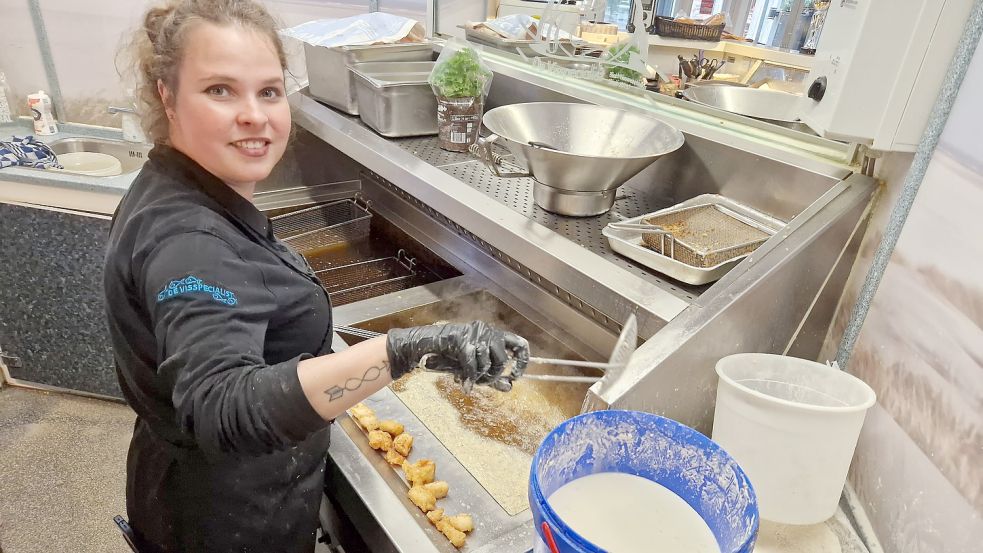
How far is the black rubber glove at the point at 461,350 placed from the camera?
789 millimetres

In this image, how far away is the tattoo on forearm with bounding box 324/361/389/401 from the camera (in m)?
0.78

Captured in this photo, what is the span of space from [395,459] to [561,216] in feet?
2.30

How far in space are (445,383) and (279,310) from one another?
61cm

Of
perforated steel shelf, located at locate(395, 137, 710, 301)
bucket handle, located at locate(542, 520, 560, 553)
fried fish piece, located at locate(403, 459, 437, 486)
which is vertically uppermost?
perforated steel shelf, located at locate(395, 137, 710, 301)

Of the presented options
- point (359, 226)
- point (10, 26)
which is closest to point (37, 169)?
point (10, 26)

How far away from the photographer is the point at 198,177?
0.95 meters

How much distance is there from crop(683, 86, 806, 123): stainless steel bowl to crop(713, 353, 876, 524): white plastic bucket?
0.75 m

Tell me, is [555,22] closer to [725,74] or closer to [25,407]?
[725,74]

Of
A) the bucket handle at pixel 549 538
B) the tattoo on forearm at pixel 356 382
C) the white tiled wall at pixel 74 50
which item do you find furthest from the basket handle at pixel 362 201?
the bucket handle at pixel 549 538

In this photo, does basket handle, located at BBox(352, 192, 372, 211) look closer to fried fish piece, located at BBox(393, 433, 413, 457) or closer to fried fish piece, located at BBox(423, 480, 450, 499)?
fried fish piece, located at BBox(393, 433, 413, 457)

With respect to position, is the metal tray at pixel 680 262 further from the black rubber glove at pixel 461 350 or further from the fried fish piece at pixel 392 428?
the fried fish piece at pixel 392 428

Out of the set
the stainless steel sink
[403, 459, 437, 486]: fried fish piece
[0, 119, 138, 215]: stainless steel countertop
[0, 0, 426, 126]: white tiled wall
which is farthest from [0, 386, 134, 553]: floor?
[403, 459, 437, 486]: fried fish piece

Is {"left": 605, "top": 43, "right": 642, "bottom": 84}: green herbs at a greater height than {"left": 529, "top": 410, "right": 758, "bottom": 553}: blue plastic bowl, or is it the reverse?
{"left": 605, "top": 43, "right": 642, "bottom": 84}: green herbs

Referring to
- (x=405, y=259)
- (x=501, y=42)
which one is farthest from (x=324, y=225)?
(x=501, y=42)
